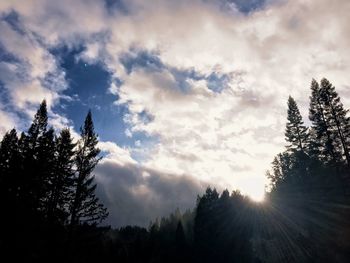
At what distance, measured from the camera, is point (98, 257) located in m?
47.0

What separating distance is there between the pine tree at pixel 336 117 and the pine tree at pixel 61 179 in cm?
3549

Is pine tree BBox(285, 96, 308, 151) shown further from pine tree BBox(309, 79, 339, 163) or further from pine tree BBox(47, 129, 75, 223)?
pine tree BBox(47, 129, 75, 223)

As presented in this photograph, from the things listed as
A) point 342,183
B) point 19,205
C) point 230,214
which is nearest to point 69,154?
point 19,205

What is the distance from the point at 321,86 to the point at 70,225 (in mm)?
40695

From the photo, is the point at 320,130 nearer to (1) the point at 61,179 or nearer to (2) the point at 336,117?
(2) the point at 336,117

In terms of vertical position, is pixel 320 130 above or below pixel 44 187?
above

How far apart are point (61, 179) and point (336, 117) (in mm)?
38294

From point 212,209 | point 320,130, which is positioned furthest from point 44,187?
point 212,209

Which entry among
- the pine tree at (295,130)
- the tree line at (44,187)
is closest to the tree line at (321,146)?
the pine tree at (295,130)

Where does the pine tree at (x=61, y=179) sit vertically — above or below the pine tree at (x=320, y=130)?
below

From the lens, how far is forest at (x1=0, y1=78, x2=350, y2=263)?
2720cm

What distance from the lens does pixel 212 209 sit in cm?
7212

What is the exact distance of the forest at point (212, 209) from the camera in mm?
27203

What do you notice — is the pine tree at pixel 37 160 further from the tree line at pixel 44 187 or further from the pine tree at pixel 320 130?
the pine tree at pixel 320 130
